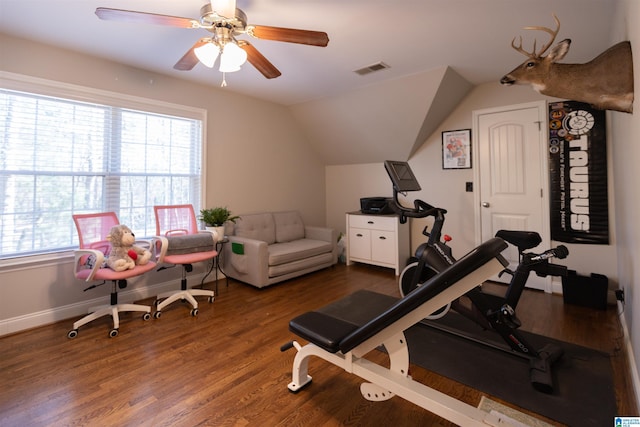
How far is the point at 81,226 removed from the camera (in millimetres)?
2639

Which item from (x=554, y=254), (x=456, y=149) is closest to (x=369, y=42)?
(x=456, y=149)

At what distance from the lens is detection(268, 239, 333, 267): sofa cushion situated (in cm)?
357

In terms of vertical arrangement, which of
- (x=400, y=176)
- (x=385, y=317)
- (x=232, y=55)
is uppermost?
(x=232, y=55)

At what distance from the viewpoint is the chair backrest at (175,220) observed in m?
3.22

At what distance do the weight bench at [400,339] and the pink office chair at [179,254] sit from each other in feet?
5.44

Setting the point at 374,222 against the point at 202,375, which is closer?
the point at 202,375

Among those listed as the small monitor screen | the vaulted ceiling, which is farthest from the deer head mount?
the small monitor screen

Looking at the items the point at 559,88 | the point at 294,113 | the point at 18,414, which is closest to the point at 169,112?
the point at 294,113

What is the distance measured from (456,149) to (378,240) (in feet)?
5.25

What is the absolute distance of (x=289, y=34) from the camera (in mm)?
1904

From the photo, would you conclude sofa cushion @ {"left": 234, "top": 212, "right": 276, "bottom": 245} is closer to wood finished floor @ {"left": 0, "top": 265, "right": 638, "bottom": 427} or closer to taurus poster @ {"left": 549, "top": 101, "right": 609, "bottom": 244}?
wood finished floor @ {"left": 0, "top": 265, "right": 638, "bottom": 427}

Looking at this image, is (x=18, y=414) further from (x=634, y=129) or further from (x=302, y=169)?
(x=302, y=169)

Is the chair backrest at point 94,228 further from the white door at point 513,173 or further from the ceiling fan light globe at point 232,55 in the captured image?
the white door at point 513,173

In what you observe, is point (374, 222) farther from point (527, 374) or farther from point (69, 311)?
point (69, 311)
